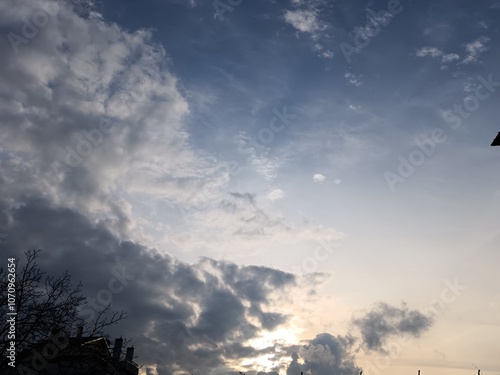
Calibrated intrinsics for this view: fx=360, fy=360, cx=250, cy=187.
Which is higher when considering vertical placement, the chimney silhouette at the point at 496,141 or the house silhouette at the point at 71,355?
the chimney silhouette at the point at 496,141

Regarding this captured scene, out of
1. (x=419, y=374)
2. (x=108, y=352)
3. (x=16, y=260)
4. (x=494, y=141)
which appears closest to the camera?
(x=108, y=352)

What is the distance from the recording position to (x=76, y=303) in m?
12.8

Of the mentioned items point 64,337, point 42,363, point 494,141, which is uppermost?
point 494,141

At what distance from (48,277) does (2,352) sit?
2.62 metres

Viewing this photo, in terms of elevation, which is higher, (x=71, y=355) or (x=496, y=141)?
(x=496, y=141)

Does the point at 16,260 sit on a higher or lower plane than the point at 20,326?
higher

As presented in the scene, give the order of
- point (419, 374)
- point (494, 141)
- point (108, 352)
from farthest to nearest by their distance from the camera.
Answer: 1. point (419, 374)
2. point (494, 141)
3. point (108, 352)

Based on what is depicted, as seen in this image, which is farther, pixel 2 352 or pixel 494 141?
pixel 494 141

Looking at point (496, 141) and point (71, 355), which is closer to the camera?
point (71, 355)

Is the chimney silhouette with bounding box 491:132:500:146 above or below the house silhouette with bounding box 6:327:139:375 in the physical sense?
above

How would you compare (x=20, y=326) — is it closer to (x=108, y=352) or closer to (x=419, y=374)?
(x=108, y=352)

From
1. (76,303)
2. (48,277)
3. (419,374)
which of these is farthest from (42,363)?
(419,374)

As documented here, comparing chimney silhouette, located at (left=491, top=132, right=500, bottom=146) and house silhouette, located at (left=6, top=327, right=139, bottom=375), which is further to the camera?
chimney silhouette, located at (left=491, top=132, right=500, bottom=146)

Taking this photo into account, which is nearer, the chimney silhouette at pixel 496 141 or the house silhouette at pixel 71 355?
the house silhouette at pixel 71 355
